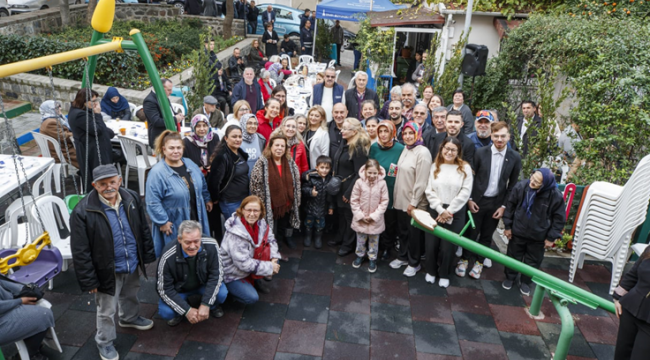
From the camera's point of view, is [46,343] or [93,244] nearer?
[93,244]

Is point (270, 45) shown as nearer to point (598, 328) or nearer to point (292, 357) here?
point (292, 357)

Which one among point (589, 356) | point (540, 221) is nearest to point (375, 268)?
point (540, 221)

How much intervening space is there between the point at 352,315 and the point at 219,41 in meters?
12.5

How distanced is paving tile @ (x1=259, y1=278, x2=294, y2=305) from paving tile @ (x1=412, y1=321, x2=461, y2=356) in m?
1.33

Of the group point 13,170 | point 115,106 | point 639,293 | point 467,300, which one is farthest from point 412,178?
point 115,106

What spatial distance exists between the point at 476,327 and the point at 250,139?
125 inches

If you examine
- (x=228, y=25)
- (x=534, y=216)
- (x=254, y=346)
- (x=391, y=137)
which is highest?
(x=228, y=25)

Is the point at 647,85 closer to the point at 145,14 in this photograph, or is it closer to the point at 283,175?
the point at 283,175

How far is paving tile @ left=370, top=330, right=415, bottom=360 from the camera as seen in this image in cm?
404

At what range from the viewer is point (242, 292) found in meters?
4.44

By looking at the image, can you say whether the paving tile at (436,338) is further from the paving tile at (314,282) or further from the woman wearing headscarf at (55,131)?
the woman wearing headscarf at (55,131)

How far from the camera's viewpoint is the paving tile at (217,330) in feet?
13.6

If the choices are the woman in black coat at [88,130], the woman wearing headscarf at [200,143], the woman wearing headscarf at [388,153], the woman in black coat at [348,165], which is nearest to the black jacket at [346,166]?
the woman in black coat at [348,165]

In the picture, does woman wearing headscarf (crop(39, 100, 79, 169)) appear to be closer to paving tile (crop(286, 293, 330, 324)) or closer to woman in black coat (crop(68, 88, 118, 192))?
woman in black coat (crop(68, 88, 118, 192))
